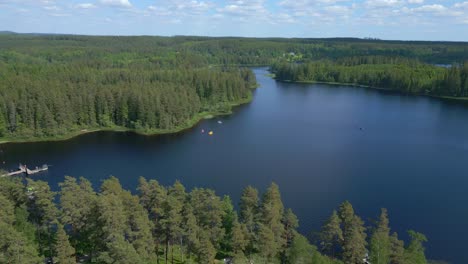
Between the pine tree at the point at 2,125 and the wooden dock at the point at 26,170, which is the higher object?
the pine tree at the point at 2,125

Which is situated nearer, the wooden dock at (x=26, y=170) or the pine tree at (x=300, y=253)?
the pine tree at (x=300, y=253)

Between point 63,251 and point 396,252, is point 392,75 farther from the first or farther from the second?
point 63,251

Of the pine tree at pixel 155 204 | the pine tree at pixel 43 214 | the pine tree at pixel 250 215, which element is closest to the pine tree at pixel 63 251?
the pine tree at pixel 43 214

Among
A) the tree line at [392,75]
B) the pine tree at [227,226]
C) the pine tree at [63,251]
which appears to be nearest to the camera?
the pine tree at [63,251]

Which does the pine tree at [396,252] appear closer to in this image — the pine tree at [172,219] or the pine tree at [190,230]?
the pine tree at [190,230]

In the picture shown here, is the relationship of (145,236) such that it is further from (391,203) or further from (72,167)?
(72,167)

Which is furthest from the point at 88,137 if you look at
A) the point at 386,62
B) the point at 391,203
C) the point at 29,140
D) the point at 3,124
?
the point at 386,62

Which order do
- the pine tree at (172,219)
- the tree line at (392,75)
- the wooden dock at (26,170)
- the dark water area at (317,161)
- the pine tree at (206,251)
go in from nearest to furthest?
the pine tree at (206,251) → the pine tree at (172,219) → the dark water area at (317,161) → the wooden dock at (26,170) → the tree line at (392,75)

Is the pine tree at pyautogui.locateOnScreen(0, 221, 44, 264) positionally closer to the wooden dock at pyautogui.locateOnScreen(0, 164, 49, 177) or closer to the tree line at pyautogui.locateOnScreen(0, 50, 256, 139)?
the wooden dock at pyautogui.locateOnScreen(0, 164, 49, 177)
